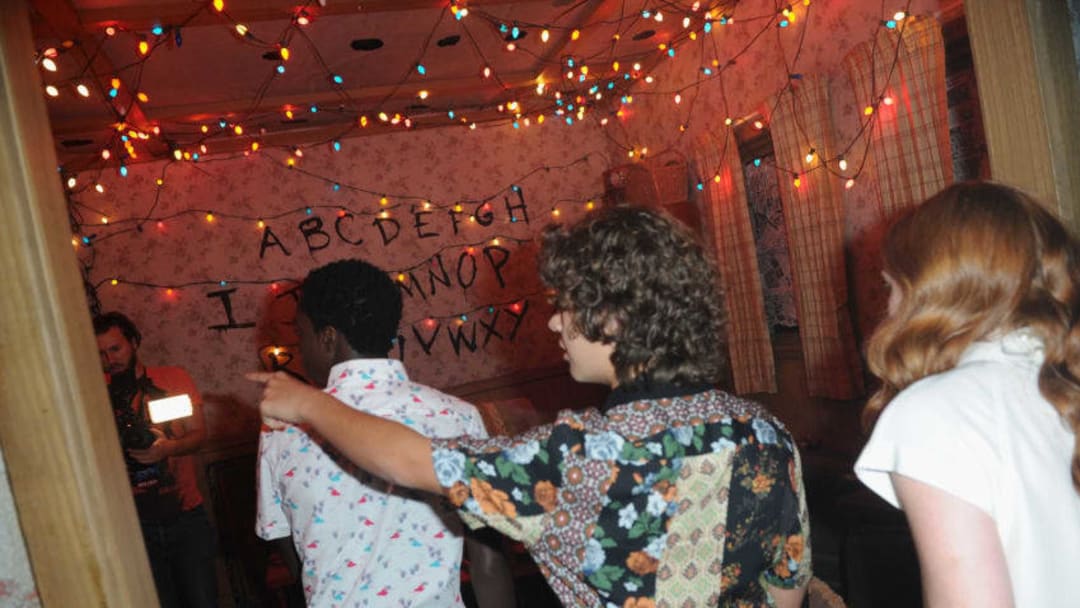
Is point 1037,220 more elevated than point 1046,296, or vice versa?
point 1037,220

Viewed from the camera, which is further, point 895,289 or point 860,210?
point 860,210

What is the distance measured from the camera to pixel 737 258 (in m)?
5.04

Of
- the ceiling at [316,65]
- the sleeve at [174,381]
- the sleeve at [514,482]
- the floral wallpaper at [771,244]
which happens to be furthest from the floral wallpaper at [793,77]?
the sleeve at [174,381]

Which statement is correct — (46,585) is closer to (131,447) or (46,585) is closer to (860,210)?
(131,447)

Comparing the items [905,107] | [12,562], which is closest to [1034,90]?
[12,562]

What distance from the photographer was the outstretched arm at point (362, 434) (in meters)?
1.15

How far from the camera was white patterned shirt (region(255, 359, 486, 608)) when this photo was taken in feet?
5.17

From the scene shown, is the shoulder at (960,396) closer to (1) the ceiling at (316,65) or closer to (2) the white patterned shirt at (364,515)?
(2) the white patterned shirt at (364,515)

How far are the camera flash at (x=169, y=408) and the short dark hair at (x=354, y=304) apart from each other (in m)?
1.43

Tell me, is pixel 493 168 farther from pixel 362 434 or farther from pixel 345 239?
pixel 362 434

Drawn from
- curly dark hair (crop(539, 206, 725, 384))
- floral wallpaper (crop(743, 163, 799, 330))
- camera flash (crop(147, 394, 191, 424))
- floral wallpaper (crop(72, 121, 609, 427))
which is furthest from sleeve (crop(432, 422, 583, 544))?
floral wallpaper (crop(72, 121, 609, 427))

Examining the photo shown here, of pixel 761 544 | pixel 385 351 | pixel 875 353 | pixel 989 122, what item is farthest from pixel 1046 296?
pixel 385 351

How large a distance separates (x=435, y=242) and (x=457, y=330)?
0.72m

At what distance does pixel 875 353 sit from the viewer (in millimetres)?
1181
